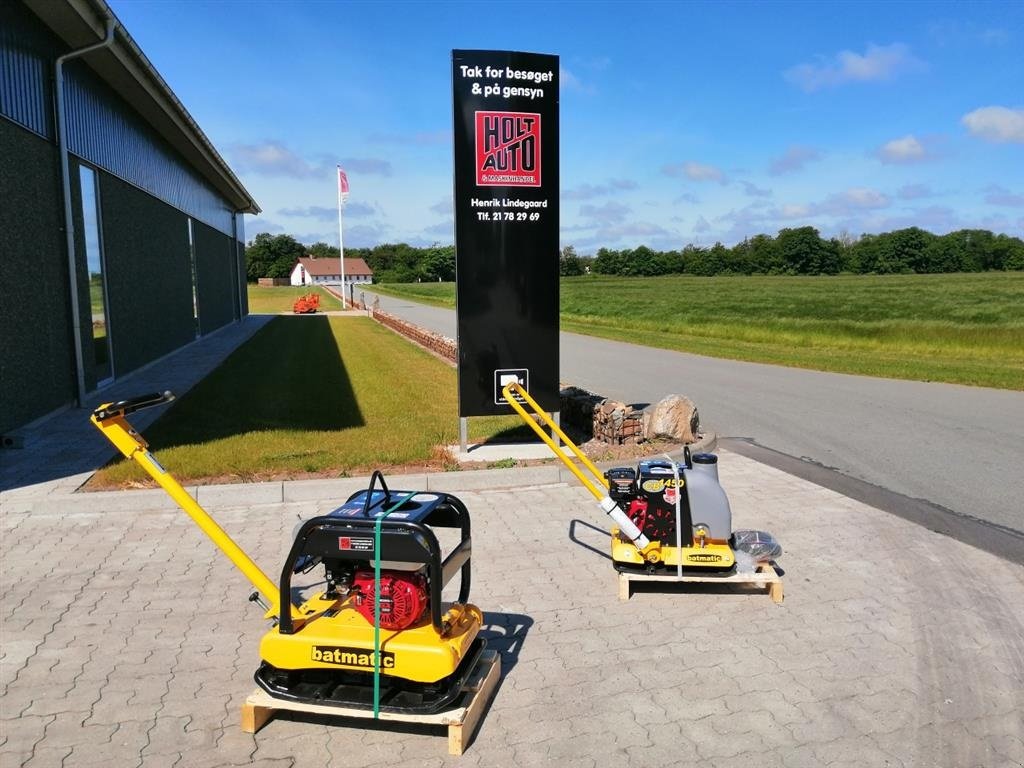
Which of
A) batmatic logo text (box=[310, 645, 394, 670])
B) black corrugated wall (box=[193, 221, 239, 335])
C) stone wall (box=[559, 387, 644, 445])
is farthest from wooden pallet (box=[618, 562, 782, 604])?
black corrugated wall (box=[193, 221, 239, 335])

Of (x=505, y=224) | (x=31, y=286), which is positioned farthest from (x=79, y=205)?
(x=505, y=224)

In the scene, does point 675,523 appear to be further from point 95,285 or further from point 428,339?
point 428,339

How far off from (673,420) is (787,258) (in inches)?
4181

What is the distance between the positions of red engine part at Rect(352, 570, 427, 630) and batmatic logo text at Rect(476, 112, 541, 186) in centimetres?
542

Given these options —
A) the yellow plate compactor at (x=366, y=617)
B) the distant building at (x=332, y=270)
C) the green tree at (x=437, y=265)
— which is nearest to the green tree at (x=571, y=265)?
the green tree at (x=437, y=265)

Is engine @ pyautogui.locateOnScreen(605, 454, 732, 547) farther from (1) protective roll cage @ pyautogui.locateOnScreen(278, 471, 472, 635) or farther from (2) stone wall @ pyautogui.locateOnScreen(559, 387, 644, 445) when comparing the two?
(2) stone wall @ pyautogui.locateOnScreen(559, 387, 644, 445)

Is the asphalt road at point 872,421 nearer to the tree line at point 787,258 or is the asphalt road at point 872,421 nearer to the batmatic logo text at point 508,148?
the batmatic logo text at point 508,148

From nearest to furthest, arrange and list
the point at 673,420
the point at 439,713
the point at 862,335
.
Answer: the point at 439,713 → the point at 673,420 → the point at 862,335

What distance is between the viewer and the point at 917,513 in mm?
6375

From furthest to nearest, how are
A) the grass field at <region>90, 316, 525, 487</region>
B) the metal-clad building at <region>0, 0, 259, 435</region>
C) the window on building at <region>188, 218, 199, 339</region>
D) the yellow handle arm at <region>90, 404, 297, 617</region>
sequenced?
the window on building at <region>188, 218, 199, 339</region> → the metal-clad building at <region>0, 0, 259, 435</region> → the grass field at <region>90, 316, 525, 487</region> → the yellow handle arm at <region>90, 404, 297, 617</region>

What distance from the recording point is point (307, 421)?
1006 centimetres

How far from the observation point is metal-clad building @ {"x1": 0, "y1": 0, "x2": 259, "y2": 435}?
31.1 ft

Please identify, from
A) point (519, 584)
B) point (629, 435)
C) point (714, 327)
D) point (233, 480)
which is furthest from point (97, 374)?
point (714, 327)

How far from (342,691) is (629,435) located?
19.5 feet
